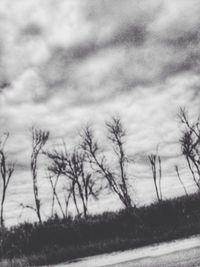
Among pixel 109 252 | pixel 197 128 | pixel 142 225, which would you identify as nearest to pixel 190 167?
pixel 197 128

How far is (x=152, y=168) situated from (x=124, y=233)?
23.4 m

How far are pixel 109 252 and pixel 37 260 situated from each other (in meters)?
Result: 2.86

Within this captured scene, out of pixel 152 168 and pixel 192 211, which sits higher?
pixel 152 168

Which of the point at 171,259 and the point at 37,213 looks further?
the point at 37,213

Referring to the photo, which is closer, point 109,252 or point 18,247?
point 109,252

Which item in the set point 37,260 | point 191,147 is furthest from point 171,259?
point 191,147

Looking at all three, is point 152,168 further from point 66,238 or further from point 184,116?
point 66,238

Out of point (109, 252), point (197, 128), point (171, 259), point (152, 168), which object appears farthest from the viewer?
point (152, 168)

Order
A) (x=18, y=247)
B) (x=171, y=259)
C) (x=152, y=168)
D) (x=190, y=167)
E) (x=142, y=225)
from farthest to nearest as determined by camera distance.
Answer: (x=152, y=168) < (x=190, y=167) < (x=18, y=247) < (x=142, y=225) < (x=171, y=259)

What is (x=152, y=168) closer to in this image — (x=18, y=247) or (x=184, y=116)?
(x=184, y=116)

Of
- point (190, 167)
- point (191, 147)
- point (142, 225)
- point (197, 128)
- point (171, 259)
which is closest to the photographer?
point (171, 259)

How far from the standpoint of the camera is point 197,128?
1271 inches

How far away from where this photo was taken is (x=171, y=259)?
828 cm

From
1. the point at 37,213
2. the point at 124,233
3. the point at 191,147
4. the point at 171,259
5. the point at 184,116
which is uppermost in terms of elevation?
the point at 184,116
